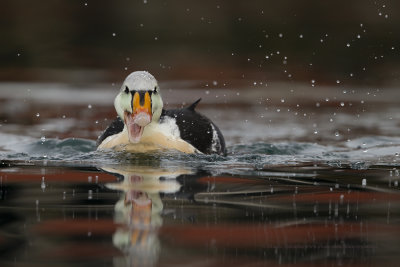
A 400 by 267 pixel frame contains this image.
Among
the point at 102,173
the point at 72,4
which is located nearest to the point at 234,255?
the point at 102,173

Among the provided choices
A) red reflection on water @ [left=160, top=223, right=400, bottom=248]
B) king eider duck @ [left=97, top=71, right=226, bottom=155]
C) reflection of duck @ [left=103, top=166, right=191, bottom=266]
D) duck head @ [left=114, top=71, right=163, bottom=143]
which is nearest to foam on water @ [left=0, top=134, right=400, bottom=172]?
king eider duck @ [left=97, top=71, right=226, bottom=155]

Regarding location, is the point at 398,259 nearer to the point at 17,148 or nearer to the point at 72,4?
the point at 17,148

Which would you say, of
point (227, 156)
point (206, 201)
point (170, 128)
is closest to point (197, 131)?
point (170, 128)

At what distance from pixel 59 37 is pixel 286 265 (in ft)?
45.3

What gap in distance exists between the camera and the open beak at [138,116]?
787cm

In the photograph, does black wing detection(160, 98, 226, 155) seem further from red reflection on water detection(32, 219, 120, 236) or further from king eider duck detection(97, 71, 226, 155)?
red reflection on water detection(32, 219, 120, 236)

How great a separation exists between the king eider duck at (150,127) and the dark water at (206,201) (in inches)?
8.1

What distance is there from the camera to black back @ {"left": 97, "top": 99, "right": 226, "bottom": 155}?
8312 mm

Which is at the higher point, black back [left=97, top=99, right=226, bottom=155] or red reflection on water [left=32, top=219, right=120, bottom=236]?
black back [left=97, top=99, right=226, bottom=155]

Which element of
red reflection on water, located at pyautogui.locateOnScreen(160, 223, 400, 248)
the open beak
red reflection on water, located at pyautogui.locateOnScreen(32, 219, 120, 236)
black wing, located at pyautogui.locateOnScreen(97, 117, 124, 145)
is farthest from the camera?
black wing, located at pyautogui.locateOnScreen(97, 117, 124, 145)

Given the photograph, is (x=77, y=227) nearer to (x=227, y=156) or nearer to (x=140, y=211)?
(x=140, y=211)

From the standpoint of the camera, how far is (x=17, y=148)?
930 centimetres

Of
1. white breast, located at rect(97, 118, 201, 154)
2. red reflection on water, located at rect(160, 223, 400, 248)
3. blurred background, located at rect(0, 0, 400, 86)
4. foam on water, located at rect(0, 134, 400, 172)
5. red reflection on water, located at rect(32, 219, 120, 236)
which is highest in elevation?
blurred background, located at rect(0, 0, 400, 86)

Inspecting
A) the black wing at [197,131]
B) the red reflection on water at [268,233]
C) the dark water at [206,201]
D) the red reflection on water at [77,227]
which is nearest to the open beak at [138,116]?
the dark water at [206,201]
